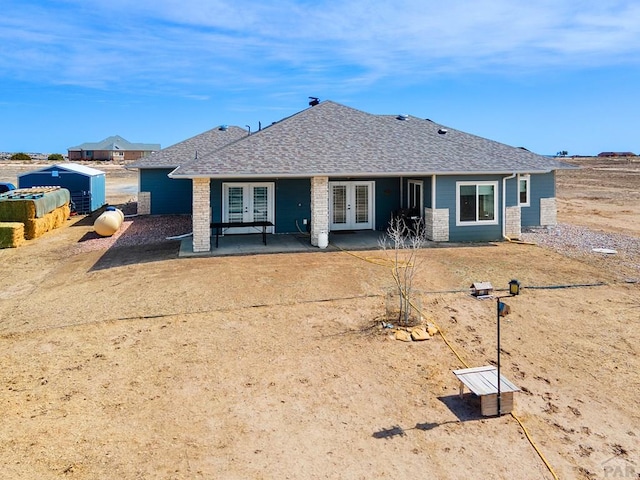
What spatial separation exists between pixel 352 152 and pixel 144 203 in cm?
1404

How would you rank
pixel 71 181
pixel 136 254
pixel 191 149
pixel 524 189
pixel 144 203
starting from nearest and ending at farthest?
1. pixel 136 254
2. pixel 524 189
3. pixel 144 203
4. pixel 191 149
5. pixel 71 181

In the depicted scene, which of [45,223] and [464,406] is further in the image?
[45,223]

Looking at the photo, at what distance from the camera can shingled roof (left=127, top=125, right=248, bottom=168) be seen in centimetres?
2523

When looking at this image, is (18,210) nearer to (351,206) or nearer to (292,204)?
(292,204)

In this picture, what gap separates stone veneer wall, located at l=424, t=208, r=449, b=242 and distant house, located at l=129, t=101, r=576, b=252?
0.04m

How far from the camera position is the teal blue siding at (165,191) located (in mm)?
25594

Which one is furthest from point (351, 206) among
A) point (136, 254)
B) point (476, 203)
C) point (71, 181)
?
point (71, 181)

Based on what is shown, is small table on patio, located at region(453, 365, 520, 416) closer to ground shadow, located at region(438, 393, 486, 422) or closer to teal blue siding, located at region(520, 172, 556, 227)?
ground shadow, located at region(438, 393, 486, 422)

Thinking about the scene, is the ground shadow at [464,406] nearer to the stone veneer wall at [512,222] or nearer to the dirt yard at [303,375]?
the dirt yard at [303,375]

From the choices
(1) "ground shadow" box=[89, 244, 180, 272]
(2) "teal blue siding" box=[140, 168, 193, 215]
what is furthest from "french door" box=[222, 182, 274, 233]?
(2) "teal blue siding" box=[140, 168, 193, 215]

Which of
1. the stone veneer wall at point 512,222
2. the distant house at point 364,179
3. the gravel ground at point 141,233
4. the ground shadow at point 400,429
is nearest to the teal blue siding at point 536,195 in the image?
the distant house at point 364,179

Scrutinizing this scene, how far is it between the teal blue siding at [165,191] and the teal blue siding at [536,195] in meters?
18.2

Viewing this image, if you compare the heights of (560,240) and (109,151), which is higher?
(109,151)

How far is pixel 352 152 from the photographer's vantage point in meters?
17.8
